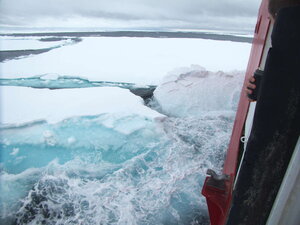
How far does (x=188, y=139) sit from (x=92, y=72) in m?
4.22

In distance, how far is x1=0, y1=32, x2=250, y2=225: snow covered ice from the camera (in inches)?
74.6

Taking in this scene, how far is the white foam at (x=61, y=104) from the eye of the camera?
11.0 ft

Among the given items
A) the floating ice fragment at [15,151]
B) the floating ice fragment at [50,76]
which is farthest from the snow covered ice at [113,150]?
the floating ice fragment at [50,76]

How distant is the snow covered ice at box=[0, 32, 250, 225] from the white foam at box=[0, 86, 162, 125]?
16 mm

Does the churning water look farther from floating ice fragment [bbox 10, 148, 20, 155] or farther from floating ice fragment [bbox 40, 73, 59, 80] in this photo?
floating ice fragment [bbox 40, 73, 59, 80]

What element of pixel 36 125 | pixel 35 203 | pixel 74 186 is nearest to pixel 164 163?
pixel 74 186

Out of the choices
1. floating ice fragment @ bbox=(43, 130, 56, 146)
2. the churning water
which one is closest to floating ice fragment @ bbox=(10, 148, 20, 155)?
the churning water

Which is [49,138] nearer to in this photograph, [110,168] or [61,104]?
[110,168]

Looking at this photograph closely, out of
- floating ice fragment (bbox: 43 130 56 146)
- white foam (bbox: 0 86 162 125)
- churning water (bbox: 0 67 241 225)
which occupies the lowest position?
churning water (bbox: 0 67 241 225)

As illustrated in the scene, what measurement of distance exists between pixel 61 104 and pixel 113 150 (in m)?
1.69

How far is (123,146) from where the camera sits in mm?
2775

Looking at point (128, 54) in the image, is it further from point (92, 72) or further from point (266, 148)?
point (266, 148)

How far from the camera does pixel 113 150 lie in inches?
106

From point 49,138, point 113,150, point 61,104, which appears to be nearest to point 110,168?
point 113,150
